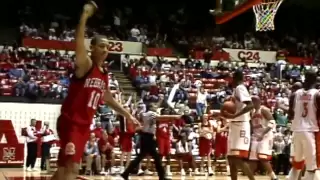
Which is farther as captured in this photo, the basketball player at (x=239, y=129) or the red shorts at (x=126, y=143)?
the red shorts at (x=126, y=143)

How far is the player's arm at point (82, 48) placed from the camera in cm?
465

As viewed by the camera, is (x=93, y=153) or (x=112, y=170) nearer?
(x=93, y=153)

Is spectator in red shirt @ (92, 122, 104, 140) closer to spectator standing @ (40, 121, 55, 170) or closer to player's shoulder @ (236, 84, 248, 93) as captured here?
spectator standing @ (40, 121, 55, 170)

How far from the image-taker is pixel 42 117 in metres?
16.2

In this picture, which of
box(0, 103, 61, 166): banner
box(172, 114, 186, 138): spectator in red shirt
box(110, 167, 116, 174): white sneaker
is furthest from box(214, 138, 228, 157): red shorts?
box(0, 103, 61, 166): banner

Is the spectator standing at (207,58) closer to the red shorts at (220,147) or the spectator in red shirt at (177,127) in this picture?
the spectator in red shirt at (177,127)

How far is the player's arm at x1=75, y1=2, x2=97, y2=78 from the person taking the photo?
465 cm

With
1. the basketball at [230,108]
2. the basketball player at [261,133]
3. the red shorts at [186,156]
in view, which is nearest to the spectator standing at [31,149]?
the red shorts at [186,156]

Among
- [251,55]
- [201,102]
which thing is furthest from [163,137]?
[251,55]

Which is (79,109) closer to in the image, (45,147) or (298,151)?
(298,151)

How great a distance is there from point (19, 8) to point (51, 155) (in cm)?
1193

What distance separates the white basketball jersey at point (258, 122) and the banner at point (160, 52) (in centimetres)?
1379

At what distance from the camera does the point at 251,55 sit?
25812mm

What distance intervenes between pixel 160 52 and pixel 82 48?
19.1m
